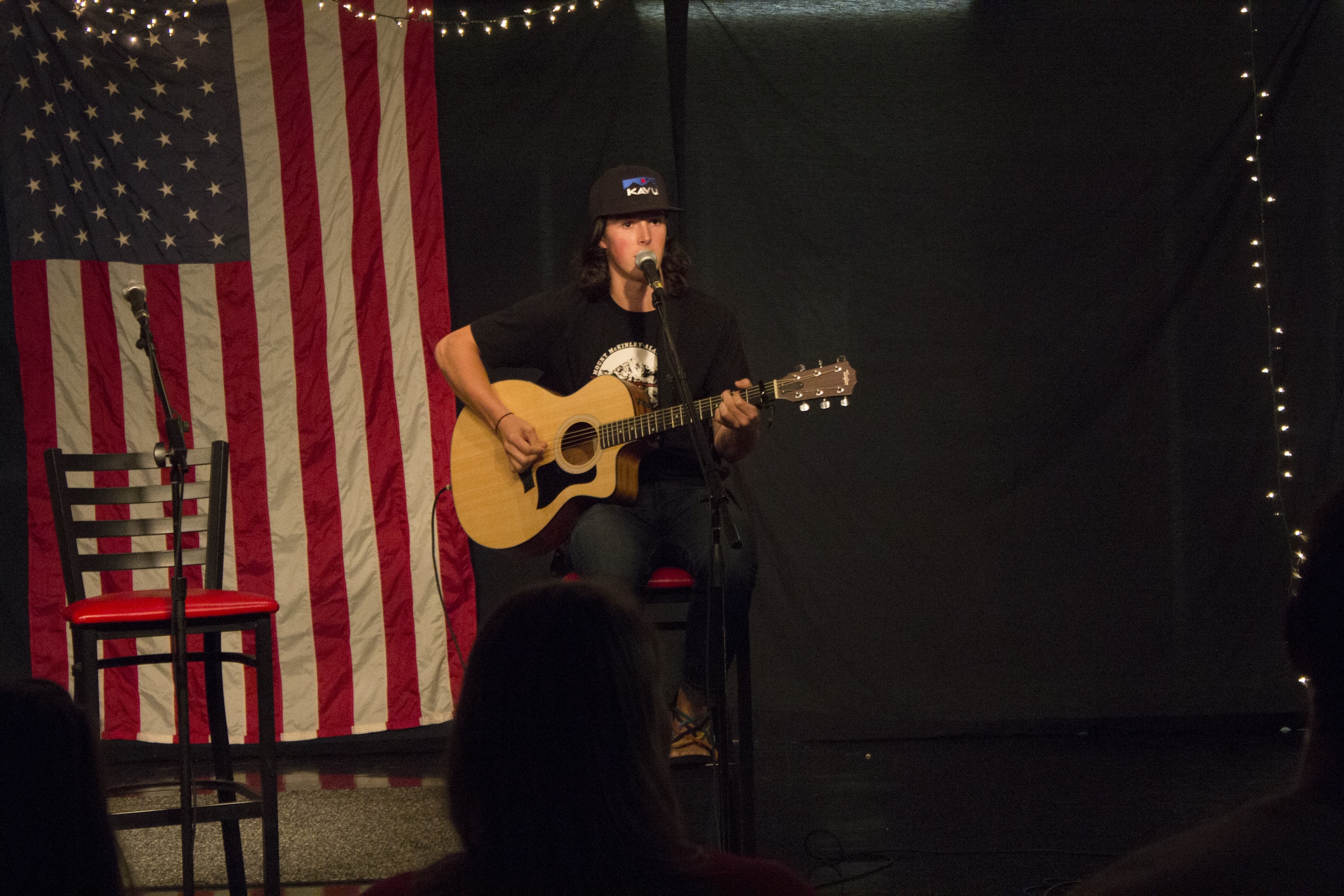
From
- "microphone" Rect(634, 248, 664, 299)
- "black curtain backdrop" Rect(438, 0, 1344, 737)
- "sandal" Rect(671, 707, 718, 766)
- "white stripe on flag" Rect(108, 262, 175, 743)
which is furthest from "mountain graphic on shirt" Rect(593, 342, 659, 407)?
"white stripe on flag" Rect(108, 262, 175, 743)

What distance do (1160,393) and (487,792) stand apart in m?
3.99

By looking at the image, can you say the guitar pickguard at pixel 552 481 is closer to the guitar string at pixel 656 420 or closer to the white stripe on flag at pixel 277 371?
the guitar string at pixel 656 420

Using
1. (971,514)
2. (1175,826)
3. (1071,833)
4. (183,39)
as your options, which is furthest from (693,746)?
(183,39)

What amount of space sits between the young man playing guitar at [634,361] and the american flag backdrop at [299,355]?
92 centimetres

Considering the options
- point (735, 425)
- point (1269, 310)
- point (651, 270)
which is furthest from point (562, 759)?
point (1269, 310)

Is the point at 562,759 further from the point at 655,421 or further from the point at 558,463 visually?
the point at 558,463

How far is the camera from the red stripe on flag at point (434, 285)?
436 cm

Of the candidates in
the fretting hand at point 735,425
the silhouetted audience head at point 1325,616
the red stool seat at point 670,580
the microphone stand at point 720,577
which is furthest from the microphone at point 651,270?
the silhouetted audience head at point 1325,616

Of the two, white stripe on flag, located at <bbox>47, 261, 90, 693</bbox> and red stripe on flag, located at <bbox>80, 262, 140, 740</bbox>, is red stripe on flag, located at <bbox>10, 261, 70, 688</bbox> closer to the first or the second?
white stripe on flag, located at <bbox>47, 261, 90, 693</bbox>

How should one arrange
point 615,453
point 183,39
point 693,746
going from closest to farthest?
1. point 693,746
2. point 615,453
3. point 183,39

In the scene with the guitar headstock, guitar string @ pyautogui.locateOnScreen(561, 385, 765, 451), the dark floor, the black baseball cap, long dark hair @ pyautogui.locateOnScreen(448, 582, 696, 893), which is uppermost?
the black baseball cap

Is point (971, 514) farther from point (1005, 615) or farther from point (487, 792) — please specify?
point (487, 792)

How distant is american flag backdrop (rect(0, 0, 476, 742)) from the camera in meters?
4.32

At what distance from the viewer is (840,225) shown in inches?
175
